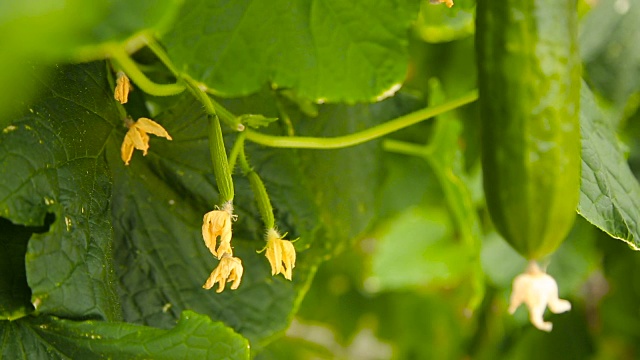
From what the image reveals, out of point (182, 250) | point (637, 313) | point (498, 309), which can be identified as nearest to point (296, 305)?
point (182, 250)

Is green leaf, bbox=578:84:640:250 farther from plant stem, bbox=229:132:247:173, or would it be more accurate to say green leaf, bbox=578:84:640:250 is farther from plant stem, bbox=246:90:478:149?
plant stem, bbox=229:132:247:173

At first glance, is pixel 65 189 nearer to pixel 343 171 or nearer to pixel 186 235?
pixel 186 235

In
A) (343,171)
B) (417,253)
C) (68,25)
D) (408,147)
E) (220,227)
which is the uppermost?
(68,25)

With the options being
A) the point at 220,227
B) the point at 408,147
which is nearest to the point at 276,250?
the point at 220,227

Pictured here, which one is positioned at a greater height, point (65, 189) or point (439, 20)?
point (65, 189)

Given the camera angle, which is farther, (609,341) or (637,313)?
(609,341)

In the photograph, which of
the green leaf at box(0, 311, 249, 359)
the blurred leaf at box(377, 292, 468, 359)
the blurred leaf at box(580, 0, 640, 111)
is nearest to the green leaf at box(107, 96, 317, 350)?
the green leaf at box(0, 311, 249, 359)

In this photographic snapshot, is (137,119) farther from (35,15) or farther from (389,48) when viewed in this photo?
(35,15)
